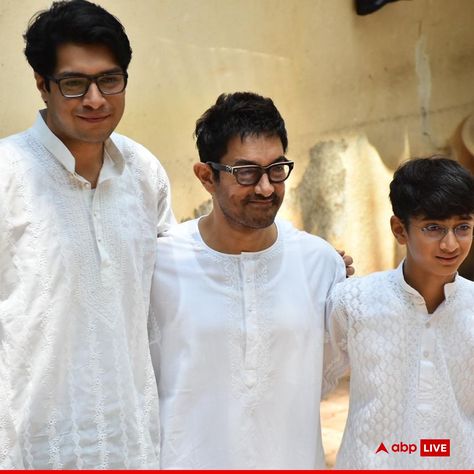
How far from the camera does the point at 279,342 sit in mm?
2904

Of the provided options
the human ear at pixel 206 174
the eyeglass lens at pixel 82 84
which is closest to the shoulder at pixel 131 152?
the human ear at pixel 206 174

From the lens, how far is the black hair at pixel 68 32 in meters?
2.56

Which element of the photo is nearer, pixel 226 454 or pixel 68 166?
pixel 68 166

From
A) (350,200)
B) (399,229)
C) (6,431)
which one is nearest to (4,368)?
(6,431)

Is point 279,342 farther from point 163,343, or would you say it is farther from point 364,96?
point 364,96

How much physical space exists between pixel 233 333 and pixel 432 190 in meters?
0.68

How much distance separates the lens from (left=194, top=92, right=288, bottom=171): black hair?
2879 mm

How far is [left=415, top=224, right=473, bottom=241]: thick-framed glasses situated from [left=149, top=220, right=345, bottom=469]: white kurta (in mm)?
408

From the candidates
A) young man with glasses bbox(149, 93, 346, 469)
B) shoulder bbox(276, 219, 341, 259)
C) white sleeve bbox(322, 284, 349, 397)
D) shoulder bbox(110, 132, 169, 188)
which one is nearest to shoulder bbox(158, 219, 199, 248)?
young man with glasses bbox(149, 93, 346, 469)

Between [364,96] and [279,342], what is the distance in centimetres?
Answer: 391

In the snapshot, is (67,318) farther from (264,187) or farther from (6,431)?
(264,187)

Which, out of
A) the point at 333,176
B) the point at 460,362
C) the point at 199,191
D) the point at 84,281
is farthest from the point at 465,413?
the point at 333,176

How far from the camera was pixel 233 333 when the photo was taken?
2.89m

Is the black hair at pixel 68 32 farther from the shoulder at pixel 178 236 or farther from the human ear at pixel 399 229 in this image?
the human ear at pixel 399 229
